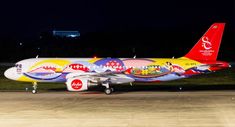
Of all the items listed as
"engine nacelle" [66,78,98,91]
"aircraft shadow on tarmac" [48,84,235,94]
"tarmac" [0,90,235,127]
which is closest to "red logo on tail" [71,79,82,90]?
"engine nacelle" [66,78,98,91]

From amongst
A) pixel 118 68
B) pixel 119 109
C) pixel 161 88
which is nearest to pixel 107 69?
pixel 118 68

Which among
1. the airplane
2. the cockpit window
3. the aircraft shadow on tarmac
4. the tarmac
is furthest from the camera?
the aircraft shadow on tarmac

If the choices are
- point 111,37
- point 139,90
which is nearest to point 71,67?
point 139,90

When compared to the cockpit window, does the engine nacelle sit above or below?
below

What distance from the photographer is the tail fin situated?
45.6 m

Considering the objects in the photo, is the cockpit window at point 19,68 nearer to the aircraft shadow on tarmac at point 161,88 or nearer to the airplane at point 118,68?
the airplane at point 118,68

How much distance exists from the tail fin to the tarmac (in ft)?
11.7

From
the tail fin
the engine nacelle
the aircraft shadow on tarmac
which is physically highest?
the tail fin

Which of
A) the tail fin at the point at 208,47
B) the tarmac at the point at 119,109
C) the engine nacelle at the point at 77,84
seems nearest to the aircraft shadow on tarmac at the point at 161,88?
the tarmac at the point at 119,109

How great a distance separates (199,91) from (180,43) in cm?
11073

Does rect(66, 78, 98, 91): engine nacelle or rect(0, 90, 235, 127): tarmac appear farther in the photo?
rect(66, 78, 98, 91): engine nacelle

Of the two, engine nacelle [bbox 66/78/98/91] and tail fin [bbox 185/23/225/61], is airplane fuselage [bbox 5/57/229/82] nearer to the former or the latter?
tail fin [bbox 185/23/225/61]

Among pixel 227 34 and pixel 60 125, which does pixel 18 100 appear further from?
pixel 227 34

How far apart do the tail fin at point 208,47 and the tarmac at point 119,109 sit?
356 cm
